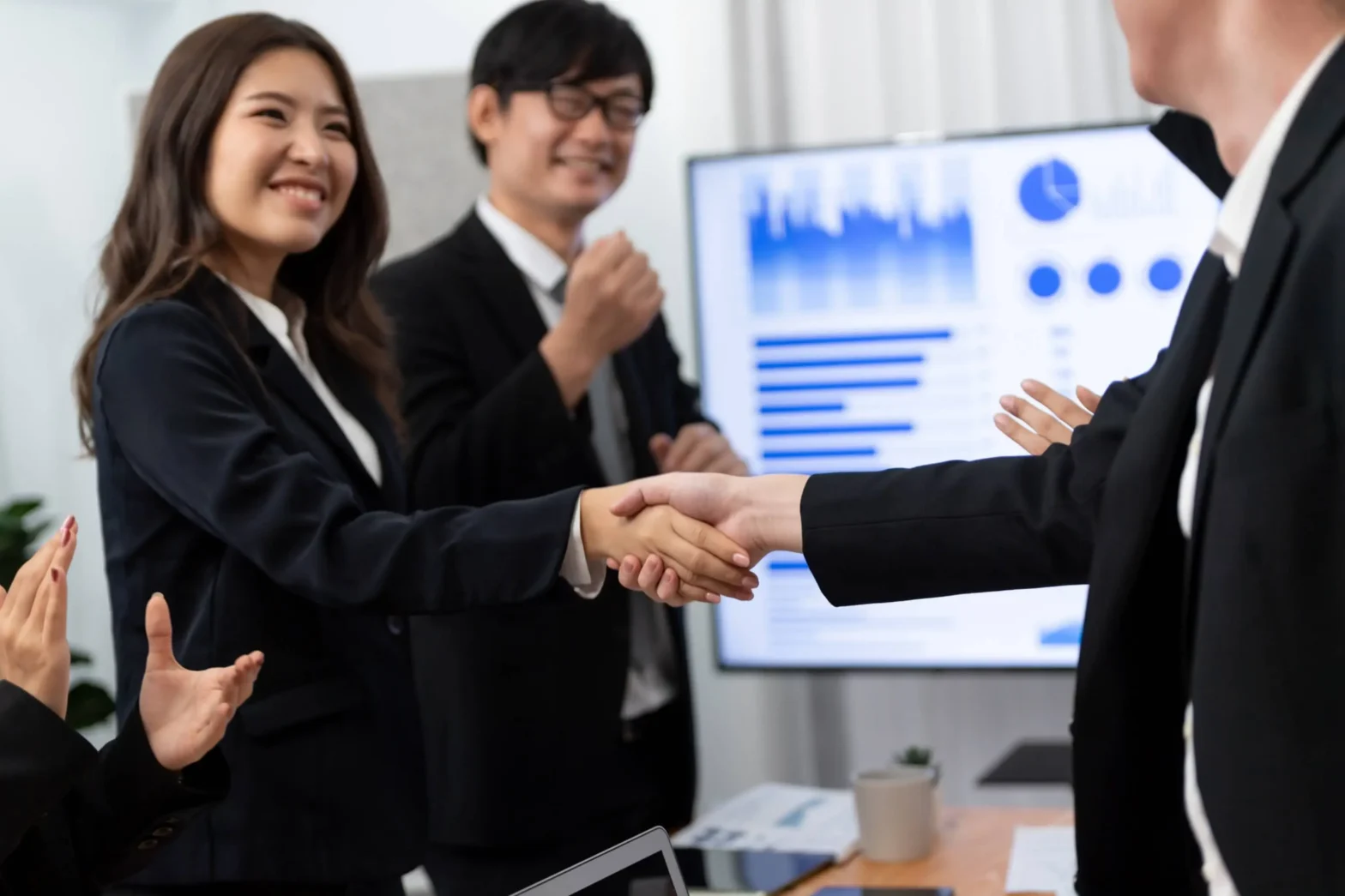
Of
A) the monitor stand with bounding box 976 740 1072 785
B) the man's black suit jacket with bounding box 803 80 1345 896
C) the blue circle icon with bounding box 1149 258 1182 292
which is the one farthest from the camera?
the blue circle icon with bounding box 1149 258 1182 292

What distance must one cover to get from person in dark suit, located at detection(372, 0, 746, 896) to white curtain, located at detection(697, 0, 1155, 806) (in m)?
0.89

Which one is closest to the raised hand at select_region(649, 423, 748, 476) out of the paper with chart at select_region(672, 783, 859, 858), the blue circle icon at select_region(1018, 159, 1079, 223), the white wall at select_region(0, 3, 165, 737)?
the paper with chart at select_region(672, 783, 859, 858)

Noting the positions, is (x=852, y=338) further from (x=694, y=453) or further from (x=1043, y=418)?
(x=1043, y=418)

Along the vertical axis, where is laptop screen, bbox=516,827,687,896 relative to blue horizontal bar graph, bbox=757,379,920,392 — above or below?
below

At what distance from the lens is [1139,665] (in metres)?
1.03

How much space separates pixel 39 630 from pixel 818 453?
1942 mm

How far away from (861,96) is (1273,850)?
8.45 feet

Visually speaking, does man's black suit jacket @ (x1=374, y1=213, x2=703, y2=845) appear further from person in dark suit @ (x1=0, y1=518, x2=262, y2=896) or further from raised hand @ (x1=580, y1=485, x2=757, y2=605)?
person in dark suit @ (x1=0, y1=518, x2=262, y2=896)

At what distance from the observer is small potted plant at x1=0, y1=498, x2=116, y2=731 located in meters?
2.98

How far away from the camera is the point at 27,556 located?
3.04 m

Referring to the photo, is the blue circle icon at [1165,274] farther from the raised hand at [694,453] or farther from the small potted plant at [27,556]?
the small potted plant at [27,556]

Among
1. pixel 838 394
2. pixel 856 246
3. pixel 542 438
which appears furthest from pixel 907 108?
pixel 542 438

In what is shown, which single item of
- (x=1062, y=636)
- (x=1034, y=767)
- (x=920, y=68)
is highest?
(x=920, y=68)

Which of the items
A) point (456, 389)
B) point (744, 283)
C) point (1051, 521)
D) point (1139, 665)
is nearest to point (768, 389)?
point (744, 283)
